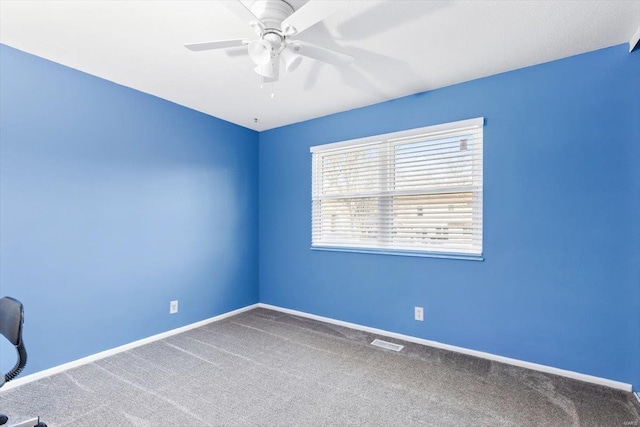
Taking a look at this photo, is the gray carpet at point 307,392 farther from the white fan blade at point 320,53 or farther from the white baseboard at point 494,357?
the white fan blade at point 320,53

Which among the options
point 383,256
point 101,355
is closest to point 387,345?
point 383,256

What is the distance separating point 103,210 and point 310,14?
2390 millimetres

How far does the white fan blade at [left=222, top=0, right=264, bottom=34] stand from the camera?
1.38 m

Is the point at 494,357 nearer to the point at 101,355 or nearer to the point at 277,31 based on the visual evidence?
the point at 277,31

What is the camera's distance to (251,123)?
3.89 meters

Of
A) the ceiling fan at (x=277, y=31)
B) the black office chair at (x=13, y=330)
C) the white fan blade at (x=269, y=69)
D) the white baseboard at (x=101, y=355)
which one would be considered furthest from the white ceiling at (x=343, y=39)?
the white baseboard at (x=101, y=355)

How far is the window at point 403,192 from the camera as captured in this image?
2760 millimetres

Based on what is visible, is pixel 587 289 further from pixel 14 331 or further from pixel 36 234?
pixel 36 234

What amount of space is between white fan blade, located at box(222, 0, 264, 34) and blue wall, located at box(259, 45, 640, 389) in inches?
74.2

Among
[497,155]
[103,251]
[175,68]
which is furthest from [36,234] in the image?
[497,155]

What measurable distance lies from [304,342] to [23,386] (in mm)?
2120

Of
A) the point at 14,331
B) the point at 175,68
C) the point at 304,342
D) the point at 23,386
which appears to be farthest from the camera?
the point at 304,342

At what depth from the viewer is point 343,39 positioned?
2.10 metres

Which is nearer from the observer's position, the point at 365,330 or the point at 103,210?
the point at 103,210
